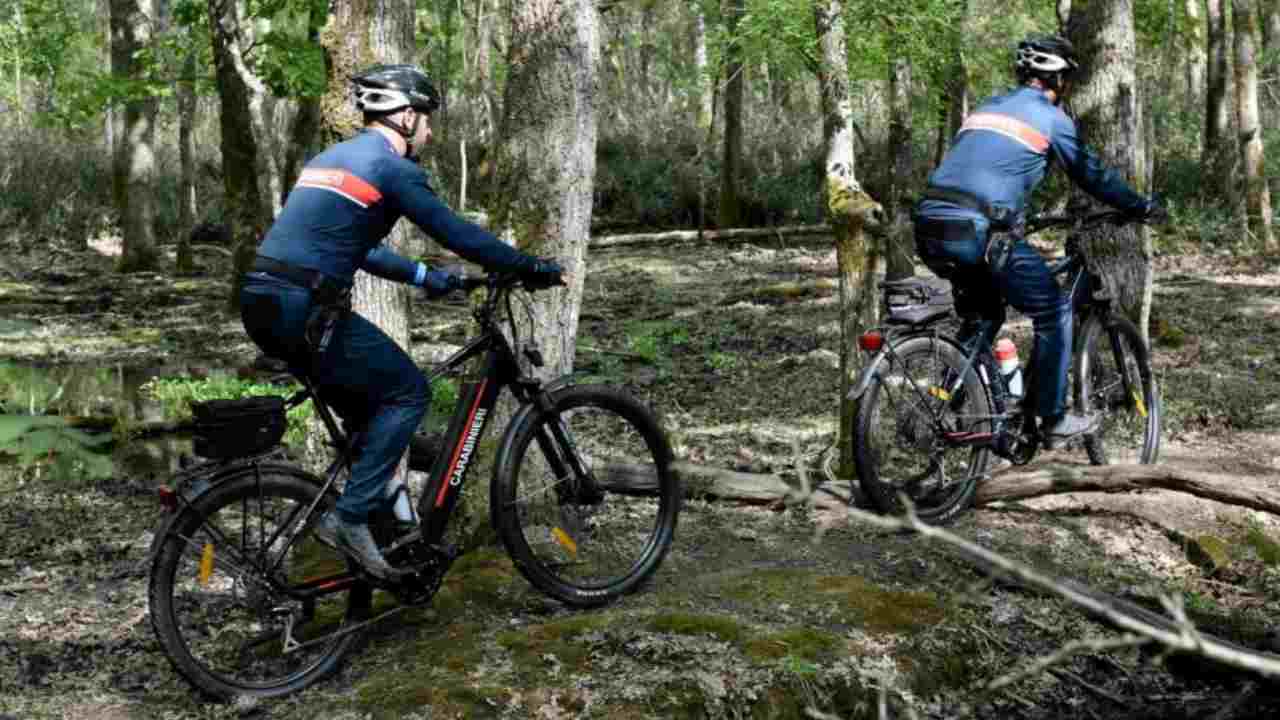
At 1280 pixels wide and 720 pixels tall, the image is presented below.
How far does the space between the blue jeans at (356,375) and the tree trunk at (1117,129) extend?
19.7ft

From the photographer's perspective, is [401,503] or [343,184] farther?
[401,503]

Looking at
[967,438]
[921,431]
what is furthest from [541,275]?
[967,438]

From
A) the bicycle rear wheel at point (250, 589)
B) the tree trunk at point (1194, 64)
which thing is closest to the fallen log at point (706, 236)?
the tree trunk at point (1194, 64)

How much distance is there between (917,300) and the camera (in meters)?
6.98

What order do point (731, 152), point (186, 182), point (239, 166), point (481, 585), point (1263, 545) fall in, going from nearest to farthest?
point (481, 585) → point (1263, 545) → point (239, 166) → point (186, 182) → point (731, 152)

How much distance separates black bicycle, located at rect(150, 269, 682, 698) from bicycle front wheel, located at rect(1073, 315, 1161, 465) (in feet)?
8.74

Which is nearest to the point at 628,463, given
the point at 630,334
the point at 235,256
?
the point at 630,334

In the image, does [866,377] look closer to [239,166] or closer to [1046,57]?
[1046,57]

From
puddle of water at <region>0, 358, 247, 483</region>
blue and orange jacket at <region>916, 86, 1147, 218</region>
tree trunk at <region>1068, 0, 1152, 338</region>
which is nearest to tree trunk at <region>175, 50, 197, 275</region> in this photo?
puddle of water at <region>0, 358, 247, 483</region>

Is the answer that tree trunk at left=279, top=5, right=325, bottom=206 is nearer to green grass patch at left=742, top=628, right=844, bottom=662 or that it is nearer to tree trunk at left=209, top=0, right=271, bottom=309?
tree trunk at left=209, top=0, right=271, bottom=309

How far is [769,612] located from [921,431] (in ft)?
5.01

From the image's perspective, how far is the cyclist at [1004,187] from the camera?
6.96 m

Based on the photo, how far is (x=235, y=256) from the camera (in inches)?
659

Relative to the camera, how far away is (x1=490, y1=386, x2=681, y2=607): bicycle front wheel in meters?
5.67
